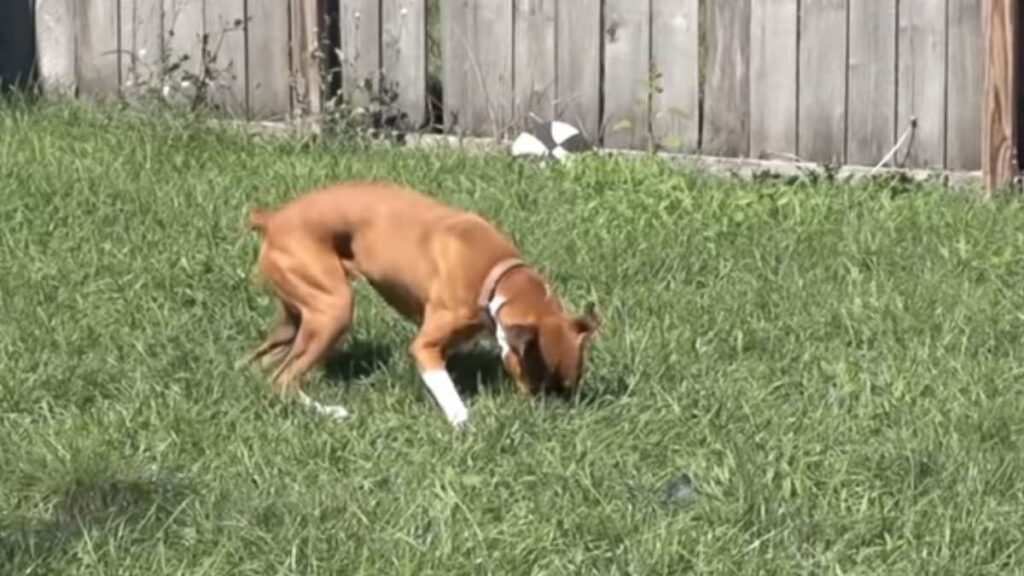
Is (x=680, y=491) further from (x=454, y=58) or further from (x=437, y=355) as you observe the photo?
(x=454, y=58)

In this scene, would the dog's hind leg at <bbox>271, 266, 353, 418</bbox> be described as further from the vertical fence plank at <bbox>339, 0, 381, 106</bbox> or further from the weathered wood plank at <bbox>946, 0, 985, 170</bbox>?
the vertical fence plank at <bbox>339, 0, 381, 106</bbox>

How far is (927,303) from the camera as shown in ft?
25.8

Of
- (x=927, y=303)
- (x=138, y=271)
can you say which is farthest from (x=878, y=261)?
(x=138, y=271)

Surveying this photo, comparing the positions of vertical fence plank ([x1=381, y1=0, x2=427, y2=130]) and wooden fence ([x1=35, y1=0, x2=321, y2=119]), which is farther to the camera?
wooden fence ([x1=35, y1=0, x2=321, y2=119])

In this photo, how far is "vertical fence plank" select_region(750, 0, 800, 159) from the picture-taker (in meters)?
10.2

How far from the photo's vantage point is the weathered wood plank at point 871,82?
32.8 feet

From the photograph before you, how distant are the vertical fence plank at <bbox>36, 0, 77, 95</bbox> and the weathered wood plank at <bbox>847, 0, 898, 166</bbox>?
398 cm

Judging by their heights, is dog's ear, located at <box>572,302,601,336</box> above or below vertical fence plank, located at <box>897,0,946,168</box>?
below

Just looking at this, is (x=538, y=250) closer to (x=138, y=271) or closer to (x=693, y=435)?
(x=138, y=271)

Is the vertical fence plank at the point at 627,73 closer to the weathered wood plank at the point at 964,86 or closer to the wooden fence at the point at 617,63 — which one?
the wooden fence at the point at 617,63

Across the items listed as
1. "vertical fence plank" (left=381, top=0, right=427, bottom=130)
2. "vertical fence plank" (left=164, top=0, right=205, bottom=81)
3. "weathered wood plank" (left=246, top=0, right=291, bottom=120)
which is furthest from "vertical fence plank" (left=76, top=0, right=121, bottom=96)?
"vertical fence plank" (left=381, top=0, right=427, bottom=130)

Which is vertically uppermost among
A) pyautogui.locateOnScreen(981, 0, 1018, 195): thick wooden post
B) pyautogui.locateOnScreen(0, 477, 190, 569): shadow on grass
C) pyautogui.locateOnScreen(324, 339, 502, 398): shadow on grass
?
pyautogui.locateOnScreen(981, 0, 1018, 195): thick wooden post

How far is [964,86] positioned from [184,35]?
383 cm

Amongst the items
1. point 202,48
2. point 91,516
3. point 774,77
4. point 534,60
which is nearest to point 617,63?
point 534,60
